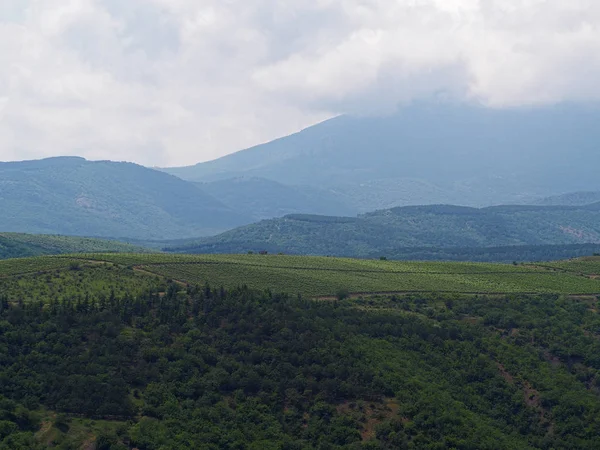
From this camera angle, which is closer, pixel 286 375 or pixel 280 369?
pixel 286 375

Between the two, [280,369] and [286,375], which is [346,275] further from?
[286,375]

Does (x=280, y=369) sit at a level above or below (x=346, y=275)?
below

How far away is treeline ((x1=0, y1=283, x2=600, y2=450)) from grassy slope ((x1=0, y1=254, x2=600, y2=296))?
15318 mm

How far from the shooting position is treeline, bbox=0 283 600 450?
233 ft

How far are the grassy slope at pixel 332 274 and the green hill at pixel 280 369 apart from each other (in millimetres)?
4757

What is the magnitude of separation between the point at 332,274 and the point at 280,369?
4274 cm

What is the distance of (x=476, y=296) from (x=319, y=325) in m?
28.8

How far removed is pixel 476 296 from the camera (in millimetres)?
109875

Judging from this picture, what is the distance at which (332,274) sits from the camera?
122 metres

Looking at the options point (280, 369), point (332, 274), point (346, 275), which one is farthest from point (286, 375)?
point (346, 275)

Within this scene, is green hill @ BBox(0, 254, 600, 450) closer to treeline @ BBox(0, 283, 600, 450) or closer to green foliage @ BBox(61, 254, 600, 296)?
treeline @ BBox(0, 283, 600, 450)

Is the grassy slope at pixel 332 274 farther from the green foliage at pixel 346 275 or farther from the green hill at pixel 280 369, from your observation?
the green hill at pixel 280 369

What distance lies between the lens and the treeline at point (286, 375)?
71062 millimetres

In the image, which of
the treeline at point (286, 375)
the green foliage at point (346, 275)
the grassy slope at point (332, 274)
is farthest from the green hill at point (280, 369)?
the green foliage at point (346, 275)
